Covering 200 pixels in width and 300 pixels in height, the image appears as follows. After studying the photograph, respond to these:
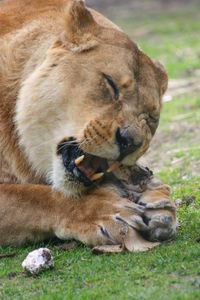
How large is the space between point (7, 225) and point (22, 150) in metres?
0.45

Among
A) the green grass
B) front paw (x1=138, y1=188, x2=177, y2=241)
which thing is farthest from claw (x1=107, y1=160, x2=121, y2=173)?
the green grass

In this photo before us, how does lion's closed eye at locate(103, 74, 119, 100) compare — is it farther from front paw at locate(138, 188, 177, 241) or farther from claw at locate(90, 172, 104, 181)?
front paw at locate(138, 188, 177, 241)

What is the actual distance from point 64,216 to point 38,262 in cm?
46

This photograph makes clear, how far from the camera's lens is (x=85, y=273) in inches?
146

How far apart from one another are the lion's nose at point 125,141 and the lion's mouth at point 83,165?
0.39ft

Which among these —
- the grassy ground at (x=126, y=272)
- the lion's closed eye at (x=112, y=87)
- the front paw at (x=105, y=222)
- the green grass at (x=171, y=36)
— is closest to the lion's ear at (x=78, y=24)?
the lion's closed eye at (x=112, y=87)

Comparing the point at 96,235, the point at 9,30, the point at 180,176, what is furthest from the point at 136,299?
the point at 180,176

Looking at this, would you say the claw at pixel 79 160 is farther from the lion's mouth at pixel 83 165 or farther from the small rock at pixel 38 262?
the small rock at pixel 38 262

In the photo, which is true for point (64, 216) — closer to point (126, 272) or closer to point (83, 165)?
point (83, 165)

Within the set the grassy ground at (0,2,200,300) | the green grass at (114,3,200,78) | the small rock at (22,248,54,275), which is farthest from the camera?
the green grass at (114,3,200,78)

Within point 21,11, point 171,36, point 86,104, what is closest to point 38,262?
point 86,104

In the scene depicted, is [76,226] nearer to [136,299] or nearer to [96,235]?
[96,235]

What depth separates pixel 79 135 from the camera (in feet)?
13.4

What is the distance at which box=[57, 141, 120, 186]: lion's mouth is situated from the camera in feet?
13.5
